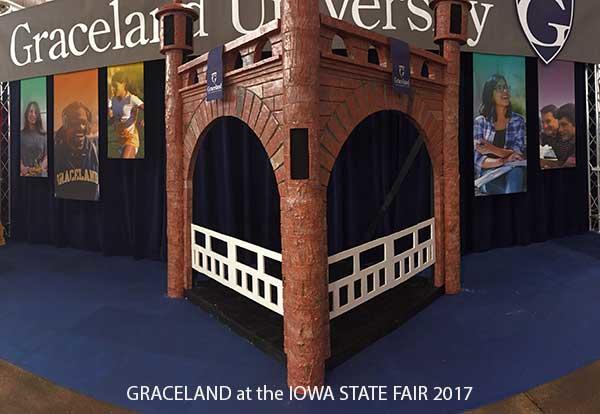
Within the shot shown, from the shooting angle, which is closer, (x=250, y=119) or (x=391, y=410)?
(x=391, y=410)

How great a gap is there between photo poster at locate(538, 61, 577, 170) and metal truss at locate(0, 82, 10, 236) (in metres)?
8.13

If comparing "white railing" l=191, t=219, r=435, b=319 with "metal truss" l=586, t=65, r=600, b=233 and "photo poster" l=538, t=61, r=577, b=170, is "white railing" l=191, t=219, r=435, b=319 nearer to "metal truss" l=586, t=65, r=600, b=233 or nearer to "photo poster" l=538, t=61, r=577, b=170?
"photo poster" l=538, t=61, r=577, b=170

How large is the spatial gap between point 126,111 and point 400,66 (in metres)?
3.93

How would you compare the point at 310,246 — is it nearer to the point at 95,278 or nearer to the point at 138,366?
the point at 138,366

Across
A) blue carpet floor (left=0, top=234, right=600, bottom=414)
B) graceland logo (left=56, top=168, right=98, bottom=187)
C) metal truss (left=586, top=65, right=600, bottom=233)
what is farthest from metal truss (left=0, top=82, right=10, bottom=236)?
metal truss (left=586, top=65, right=600, bottom=233)

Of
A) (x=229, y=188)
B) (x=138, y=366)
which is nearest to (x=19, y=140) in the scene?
(x=229, y=188)

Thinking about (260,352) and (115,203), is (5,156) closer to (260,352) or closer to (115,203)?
(115,203)

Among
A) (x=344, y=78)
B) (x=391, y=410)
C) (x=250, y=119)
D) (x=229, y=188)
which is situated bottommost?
(x=391, y=410)

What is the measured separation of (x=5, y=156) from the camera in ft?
23.3

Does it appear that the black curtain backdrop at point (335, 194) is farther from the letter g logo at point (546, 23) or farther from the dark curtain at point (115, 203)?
the letter g logo at point (546, 23)

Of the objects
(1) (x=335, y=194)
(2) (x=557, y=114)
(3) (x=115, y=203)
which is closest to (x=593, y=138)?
(2) (x=557, y=114)

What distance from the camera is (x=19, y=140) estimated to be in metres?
6.83

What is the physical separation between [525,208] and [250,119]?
15.7 ft

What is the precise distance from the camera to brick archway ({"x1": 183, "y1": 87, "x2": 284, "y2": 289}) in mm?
2629
